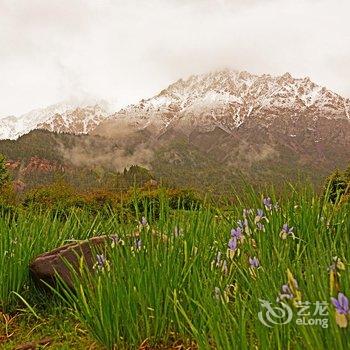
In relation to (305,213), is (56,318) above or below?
below

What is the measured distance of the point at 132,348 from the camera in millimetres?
3508

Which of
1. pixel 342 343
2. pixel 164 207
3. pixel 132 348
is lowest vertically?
pixel 132 348

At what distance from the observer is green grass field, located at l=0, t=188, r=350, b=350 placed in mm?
2270

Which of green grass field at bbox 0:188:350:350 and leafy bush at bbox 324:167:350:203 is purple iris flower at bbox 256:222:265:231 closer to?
green grass field at bbox 0:188:350:350

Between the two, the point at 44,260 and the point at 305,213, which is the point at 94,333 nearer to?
the point at 44,260

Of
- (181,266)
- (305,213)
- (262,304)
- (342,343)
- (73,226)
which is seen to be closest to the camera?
(342,343)

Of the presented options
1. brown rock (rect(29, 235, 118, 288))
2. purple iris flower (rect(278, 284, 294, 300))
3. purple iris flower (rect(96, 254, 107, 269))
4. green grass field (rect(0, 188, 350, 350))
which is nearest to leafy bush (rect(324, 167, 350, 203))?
green grass field (rect(0, 188, 350, 350))

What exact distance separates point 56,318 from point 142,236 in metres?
1.12

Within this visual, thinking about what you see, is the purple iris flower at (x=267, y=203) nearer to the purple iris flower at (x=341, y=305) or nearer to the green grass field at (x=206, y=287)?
the green grass field at (x=206, y=287)

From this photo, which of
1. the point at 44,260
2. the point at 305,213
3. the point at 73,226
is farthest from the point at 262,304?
the point at 73,226

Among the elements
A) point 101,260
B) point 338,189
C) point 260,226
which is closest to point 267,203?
point 260,226

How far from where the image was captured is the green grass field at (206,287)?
2.27 m

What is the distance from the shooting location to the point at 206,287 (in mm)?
2906

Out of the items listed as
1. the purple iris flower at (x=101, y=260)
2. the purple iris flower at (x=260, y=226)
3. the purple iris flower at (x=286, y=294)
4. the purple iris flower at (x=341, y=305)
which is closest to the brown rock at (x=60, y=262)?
the purple iris flower at (x=101, y=260)
